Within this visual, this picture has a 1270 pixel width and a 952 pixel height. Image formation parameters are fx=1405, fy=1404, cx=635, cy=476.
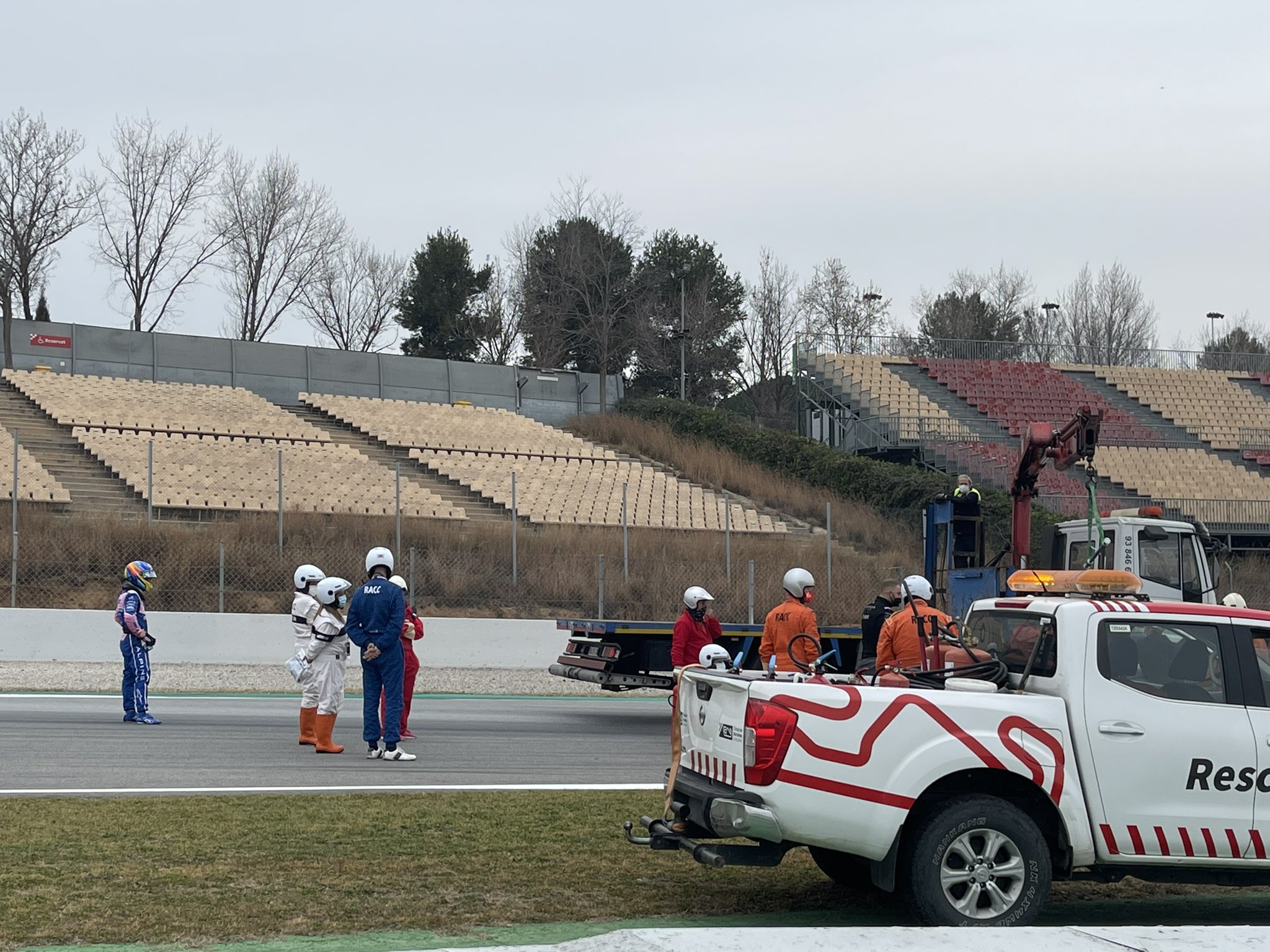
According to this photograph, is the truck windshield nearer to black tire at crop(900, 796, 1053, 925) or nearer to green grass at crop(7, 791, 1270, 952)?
black tire at crop(900, 796, 1053, 925)

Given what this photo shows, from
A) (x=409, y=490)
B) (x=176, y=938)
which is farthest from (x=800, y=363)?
(x=176, y=938)

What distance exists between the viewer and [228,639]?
24234 mm

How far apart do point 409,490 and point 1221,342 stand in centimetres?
5747

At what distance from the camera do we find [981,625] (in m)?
8.22

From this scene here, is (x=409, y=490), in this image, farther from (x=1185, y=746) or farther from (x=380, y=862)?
(x=1185, y=746)

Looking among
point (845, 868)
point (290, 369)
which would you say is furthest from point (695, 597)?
point (290, 369)

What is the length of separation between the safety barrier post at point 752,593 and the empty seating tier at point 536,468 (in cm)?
390

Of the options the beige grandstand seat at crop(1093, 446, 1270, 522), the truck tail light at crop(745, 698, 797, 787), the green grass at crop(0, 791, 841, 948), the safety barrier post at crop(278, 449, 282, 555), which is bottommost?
the green grass at crop(0, 791, 841, 948)

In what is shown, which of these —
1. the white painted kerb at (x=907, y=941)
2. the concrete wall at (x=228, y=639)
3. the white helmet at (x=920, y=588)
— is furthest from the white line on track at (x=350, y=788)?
the concrete wall at (x=228, y=639)

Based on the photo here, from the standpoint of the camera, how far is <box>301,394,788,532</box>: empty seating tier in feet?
107

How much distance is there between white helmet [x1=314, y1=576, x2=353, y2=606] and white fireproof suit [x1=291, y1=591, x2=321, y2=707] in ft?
0.93

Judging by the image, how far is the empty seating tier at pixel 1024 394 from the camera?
44.6 m

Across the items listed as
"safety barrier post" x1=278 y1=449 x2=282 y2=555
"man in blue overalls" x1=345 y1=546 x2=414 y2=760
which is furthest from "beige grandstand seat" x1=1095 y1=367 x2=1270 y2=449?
"man in blue overalls" x1=345 y1=546 x2=414 y2=760

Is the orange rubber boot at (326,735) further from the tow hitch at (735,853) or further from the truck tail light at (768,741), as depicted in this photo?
the truck tail light at (768,741)
